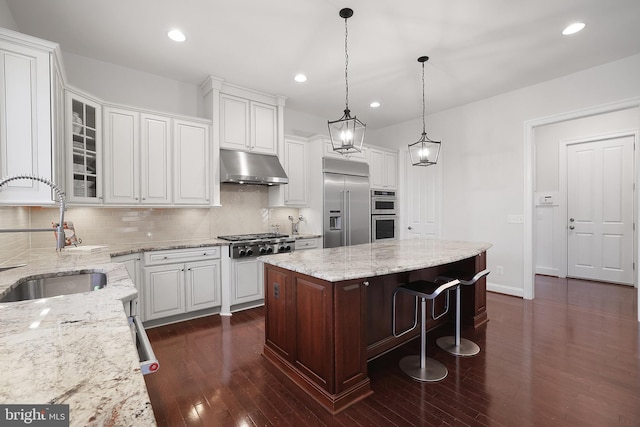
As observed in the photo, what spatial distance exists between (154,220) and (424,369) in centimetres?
338

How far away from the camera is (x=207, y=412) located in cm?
188

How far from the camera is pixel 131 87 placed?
3.52 metres

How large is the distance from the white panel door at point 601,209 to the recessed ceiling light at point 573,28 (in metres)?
3.25

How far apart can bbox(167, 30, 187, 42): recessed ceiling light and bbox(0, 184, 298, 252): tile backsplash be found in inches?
72.3

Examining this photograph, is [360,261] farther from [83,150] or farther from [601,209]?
[601,209]

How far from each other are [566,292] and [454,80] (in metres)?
3.60

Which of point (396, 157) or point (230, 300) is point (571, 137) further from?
point (230, 300)

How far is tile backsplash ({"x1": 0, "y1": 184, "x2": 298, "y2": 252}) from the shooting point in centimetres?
274

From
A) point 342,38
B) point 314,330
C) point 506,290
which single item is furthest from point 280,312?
point 506,290

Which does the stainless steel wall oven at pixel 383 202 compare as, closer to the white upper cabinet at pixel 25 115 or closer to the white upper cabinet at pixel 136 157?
the white upper cabinet at pixel 136 157

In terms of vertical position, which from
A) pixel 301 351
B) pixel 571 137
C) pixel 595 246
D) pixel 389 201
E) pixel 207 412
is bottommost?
pixel 207 412

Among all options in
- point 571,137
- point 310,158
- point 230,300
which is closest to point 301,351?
point 230,300

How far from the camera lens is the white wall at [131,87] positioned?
3.22 meters

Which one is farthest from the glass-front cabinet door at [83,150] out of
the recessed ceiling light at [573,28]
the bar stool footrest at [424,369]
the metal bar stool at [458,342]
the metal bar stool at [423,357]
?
the recessed ceiling light at [573,28]
